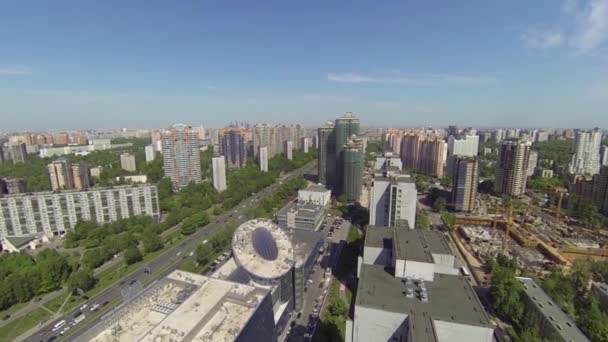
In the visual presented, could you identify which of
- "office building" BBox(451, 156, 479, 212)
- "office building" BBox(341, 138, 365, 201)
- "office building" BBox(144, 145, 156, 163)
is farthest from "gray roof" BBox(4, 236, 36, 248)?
"office building" BBox(451, 156, 479, 212)

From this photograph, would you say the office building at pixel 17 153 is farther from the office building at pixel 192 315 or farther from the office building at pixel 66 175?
the office building at pixel 192 315

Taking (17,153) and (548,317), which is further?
(17,153)

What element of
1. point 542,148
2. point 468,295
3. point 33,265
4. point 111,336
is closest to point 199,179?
Result: point 33,265

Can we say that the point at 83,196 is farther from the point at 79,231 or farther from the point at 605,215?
the point at 605,215

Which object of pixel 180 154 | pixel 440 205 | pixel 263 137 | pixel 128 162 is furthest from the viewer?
pixel 263 137

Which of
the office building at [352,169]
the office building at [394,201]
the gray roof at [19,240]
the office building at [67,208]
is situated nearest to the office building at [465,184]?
the office building at [394,201]

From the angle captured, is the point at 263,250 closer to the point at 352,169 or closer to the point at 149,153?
the point at 352,169

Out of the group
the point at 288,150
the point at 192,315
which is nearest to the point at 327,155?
the point at 288,150
